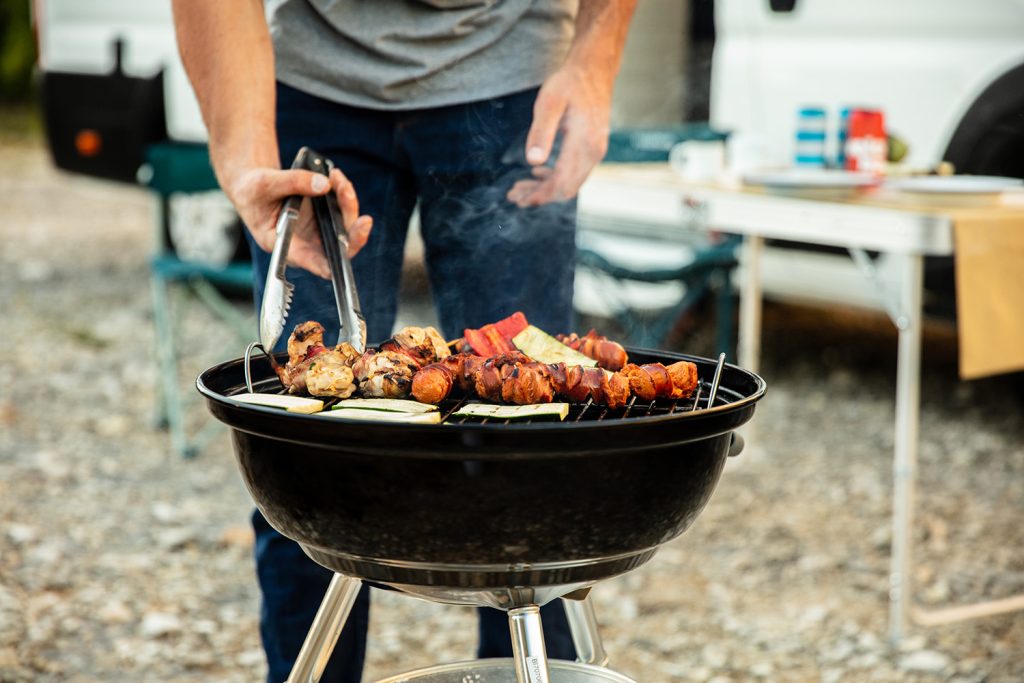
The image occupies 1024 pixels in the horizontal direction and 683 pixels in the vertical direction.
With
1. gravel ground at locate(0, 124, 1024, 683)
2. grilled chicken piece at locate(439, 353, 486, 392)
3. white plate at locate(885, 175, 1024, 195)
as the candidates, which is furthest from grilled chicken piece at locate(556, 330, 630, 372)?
white plate at locate(885, 175, 1024, 195)

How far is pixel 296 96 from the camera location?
6.64ft

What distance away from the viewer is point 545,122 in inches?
75.0

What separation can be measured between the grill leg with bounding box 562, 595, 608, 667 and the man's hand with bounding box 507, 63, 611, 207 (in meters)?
0.65

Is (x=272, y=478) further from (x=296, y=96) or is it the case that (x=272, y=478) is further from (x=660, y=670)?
(x=660, y=670)

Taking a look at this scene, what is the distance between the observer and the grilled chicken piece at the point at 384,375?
5.31ft

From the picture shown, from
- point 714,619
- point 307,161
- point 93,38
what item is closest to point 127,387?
point 93,38

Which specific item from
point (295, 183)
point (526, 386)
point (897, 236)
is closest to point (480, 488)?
point (526, 386)

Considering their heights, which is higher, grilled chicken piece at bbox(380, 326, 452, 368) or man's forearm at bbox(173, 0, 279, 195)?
man's forearm at bbox(173, 0, 279, 195)

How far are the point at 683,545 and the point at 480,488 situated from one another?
8.32 feet

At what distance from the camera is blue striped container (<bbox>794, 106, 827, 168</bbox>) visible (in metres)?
4.04

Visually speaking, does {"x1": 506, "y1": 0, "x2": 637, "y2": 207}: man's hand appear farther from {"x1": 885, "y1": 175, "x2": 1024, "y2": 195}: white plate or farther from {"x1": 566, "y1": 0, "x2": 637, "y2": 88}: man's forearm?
{"x1": 885, "y1": 175, "x2": 1024, "y2": 195}: white plate

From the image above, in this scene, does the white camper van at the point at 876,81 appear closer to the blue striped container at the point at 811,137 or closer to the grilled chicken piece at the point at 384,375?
the blue striped container at the point at 811,137

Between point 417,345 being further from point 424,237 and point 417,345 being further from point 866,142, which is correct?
A: point 866,142

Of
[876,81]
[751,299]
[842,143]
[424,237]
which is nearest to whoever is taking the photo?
[424,237]
